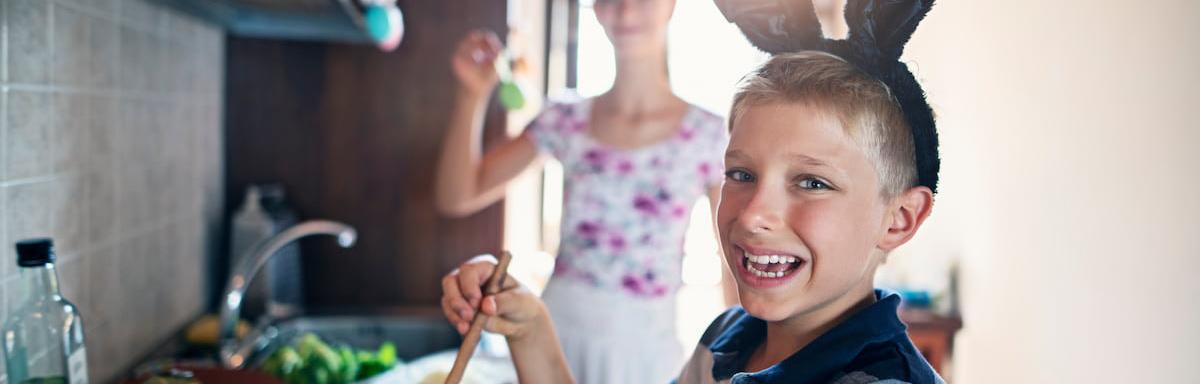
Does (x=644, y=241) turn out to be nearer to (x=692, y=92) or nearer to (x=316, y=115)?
(x=692, y=92)

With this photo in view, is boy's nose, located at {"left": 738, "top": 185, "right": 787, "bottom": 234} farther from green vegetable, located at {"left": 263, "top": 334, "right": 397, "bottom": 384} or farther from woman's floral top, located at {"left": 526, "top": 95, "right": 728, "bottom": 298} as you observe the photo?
green vegetable, located at {"left": 263, "top": 334, "right": 397, "bottom": 384}

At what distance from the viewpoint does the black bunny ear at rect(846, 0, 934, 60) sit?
1.86ft

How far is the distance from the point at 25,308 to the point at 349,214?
1080mm

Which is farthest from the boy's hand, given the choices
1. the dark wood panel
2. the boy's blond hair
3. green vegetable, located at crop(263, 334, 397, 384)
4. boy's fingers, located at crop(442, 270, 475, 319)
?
the dark wood panel

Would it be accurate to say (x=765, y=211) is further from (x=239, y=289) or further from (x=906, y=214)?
(x=239, y=289)

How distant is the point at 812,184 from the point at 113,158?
3.43 ft

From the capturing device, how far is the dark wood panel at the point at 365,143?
6.32ft

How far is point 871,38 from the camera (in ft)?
1.93

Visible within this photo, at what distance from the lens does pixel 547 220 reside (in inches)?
96.1

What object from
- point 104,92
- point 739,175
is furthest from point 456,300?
point 104,92

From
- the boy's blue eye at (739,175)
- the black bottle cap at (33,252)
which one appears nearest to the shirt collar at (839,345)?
the boy's blue eye at (739,175)

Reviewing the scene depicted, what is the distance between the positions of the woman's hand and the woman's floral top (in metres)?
0.22

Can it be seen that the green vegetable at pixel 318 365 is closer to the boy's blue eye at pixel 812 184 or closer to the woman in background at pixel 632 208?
the woman in background at pixel 632 208

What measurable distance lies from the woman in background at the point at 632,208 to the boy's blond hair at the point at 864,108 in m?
0.76
